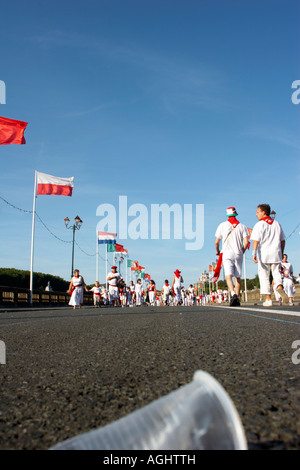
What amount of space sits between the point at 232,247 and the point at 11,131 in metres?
13.2

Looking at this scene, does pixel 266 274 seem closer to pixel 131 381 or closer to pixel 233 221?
pixel 233 221

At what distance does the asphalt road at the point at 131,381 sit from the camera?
1397 mm

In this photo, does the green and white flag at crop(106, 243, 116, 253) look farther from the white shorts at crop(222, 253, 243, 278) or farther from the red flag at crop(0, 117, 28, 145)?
the white shorts at crop(222, 253, 243, 278)

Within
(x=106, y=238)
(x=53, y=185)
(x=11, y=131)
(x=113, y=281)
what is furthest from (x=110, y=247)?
(x=11, y=131)

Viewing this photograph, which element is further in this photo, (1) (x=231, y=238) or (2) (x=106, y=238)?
(2) (x=106, y=238)

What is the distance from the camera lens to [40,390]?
6.70 ft

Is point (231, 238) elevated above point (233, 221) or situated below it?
below

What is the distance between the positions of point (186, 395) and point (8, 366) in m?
2.23

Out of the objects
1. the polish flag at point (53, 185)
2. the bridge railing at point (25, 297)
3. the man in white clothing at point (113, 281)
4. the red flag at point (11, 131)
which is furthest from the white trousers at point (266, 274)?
the polish flag at point (53, 185)

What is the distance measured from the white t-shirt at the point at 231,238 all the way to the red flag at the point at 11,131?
12518 millimetres

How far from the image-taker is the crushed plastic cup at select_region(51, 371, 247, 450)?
81 centimetres

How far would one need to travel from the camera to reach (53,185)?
90.9ft
